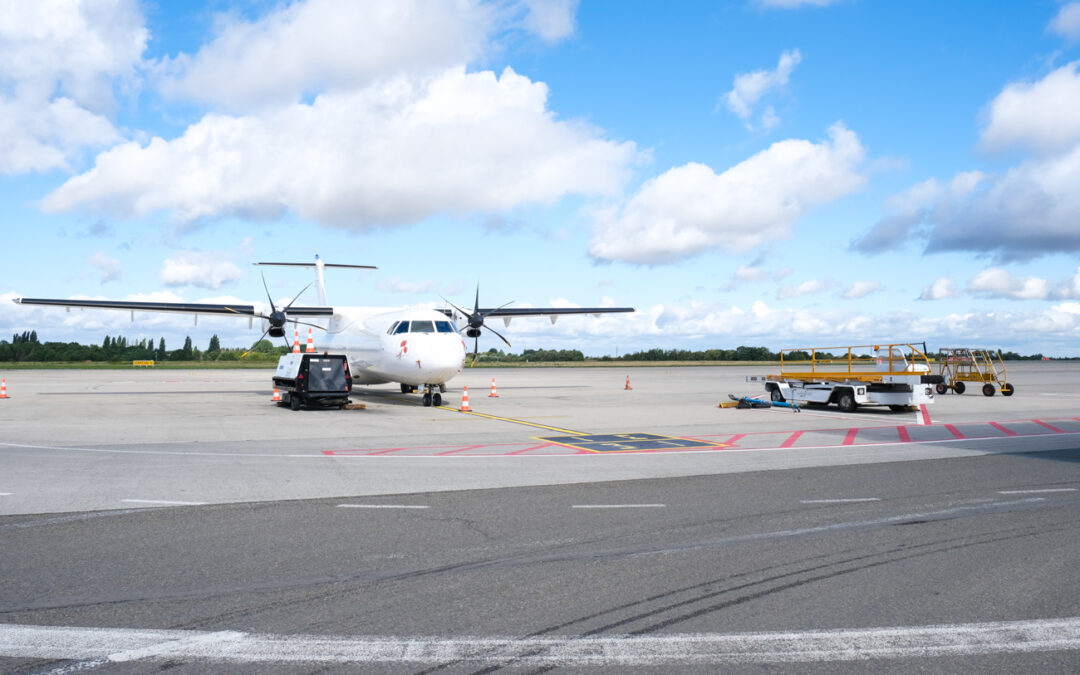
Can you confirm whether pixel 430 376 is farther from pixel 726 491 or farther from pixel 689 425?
pixel 726 491

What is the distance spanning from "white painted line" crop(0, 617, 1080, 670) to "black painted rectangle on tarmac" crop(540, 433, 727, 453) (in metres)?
9.04

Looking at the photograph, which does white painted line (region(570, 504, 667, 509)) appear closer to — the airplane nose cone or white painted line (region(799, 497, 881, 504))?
white painted line (region(799, 497, 881, 504))

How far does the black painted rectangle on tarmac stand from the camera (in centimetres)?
1388

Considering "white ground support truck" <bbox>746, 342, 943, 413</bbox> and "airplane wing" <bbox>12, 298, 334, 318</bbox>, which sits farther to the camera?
→ "airplane wing" <bbox>12, 298, 334, 318</bbox>

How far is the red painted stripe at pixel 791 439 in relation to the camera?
14.3 metres

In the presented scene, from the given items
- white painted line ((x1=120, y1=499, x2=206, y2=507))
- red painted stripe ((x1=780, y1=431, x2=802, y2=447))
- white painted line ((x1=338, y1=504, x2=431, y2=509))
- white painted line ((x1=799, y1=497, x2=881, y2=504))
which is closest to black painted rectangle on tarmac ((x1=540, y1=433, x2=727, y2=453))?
red painted stripe ((x1=780, y1=431, x2=802, y2=447))

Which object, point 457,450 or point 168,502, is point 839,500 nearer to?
point 457,450

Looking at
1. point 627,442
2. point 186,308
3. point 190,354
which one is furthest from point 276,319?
point 190,354

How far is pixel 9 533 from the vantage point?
689 centimetres

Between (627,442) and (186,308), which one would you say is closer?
(627,442)

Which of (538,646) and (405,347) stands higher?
(405,347)

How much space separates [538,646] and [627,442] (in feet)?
35.3

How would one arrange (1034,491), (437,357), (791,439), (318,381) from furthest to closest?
1. (437,357)
2. (318,381)
3. (791,439)
4. (1034,491)

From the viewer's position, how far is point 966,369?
108 ft
